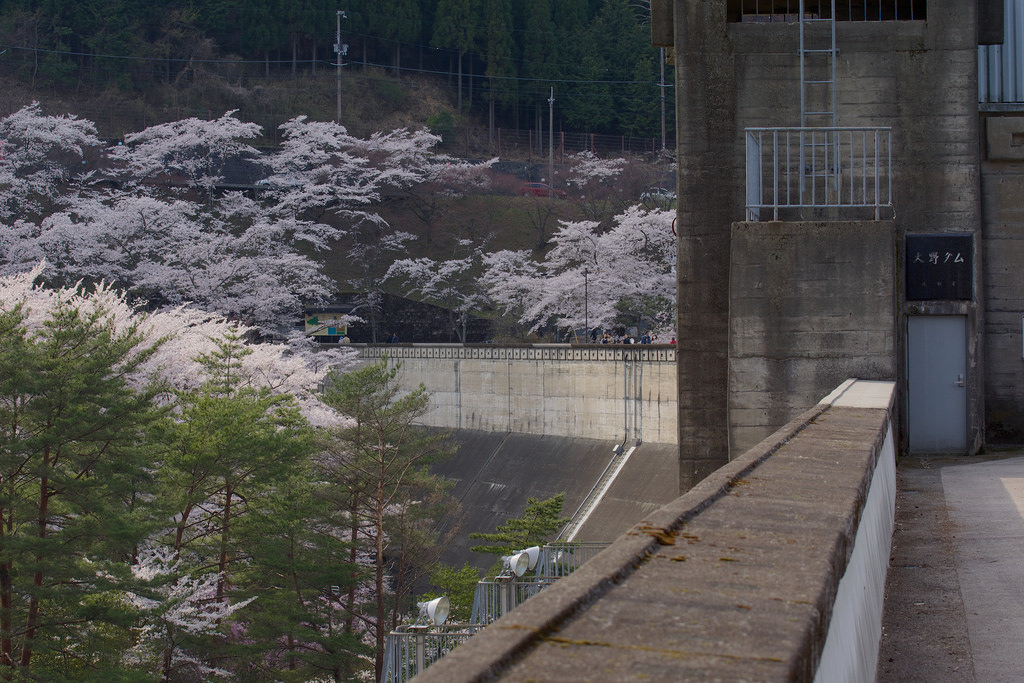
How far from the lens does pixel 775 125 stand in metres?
11.1

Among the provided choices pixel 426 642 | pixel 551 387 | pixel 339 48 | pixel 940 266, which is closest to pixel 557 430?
pixel 551 387

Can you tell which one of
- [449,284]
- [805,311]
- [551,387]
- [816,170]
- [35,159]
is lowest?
[551,387]

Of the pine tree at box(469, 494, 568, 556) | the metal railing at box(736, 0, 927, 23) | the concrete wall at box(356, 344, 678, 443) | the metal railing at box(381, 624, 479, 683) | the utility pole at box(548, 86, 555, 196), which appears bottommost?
the pine tree at box(469, 494, 568, 556)

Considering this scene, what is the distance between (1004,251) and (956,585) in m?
7.23

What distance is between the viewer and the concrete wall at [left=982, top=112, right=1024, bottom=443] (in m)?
11.5

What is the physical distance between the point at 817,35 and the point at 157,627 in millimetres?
12870

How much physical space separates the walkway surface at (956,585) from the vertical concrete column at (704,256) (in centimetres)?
305

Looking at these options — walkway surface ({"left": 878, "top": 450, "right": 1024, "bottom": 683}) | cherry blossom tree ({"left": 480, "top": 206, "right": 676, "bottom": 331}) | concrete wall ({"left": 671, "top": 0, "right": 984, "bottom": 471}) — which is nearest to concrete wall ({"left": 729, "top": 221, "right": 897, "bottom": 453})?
concrete wall ({"left": 671, "top": 0, "right": 984, "bottom": 471})

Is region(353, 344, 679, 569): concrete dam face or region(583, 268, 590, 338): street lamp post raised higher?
region(583, 268, 590, 338): street lamp post

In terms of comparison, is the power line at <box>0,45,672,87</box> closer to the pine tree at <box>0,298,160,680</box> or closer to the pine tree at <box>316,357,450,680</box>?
the pine tree at <box>316,357,450,680</box>

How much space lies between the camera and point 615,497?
3102cm

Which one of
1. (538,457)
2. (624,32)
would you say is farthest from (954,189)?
(624,32)

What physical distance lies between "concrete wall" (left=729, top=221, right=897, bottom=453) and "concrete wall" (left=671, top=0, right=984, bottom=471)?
1.16 feet

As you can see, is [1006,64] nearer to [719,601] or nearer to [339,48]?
[719,601]
